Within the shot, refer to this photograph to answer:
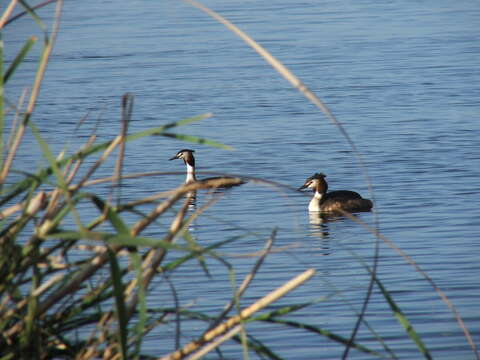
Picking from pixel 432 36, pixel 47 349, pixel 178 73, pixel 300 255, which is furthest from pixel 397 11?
pixel 47 349

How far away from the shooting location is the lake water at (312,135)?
344 inches

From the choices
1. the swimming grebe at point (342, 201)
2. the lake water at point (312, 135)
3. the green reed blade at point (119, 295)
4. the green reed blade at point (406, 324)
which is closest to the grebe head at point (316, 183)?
the swimming grebe at point (342, 201)

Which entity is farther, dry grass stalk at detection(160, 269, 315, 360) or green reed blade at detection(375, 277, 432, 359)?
green reed blade at detection(375, 277, 432, 359)

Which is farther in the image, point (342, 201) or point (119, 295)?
point (342, 201)

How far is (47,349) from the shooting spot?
280 centimetres

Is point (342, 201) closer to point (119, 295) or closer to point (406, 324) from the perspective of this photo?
point (406, 324)

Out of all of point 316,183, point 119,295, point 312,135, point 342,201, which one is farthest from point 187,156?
point 119,295

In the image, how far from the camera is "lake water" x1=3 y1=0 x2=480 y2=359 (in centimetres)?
874

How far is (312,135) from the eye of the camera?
20062 millimetres

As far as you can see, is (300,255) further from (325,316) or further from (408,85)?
(408,85)

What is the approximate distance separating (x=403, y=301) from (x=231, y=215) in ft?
17.1

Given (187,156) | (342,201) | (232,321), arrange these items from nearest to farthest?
(232,321)
(342,201)
(187,156)

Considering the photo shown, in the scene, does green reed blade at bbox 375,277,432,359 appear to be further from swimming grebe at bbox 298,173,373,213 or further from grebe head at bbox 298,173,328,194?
grebe head at bbox 298,173,328,194

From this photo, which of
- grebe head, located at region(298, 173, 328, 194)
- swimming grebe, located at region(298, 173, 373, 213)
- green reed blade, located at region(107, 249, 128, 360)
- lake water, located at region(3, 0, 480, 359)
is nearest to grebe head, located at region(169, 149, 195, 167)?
lake water, located at region(3, 0, 480, 359)
